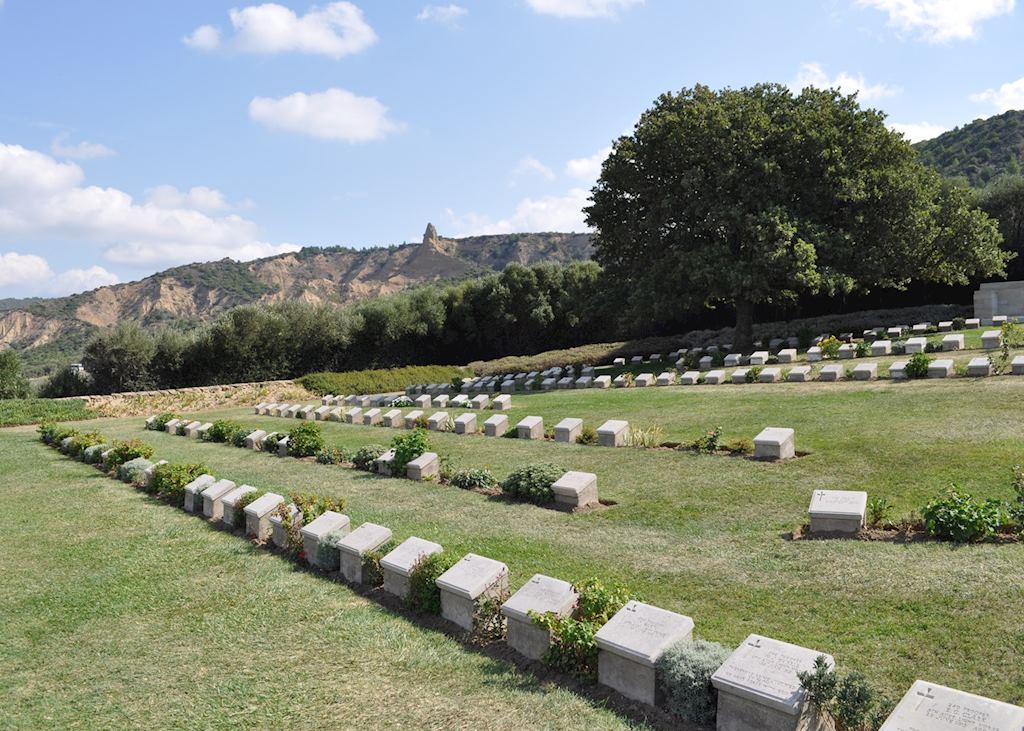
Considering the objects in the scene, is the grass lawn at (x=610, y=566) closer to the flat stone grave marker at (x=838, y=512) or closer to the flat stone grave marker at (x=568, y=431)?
the flat stone grave marker at (x=838, y=512)

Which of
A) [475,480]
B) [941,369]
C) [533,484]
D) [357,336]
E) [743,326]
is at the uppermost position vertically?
[357,336]

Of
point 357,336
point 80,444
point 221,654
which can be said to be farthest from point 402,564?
point 357,336

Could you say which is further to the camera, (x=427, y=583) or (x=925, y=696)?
(x=427, y=583)

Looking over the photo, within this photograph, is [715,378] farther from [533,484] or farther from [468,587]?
[468,587]

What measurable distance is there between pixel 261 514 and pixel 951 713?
762cm

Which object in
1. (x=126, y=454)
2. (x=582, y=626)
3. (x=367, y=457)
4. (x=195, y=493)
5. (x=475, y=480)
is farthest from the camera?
(x=126, y=454)

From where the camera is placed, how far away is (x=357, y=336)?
121 feet

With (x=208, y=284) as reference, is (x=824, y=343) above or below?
below

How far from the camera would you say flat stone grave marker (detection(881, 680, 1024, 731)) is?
331cm

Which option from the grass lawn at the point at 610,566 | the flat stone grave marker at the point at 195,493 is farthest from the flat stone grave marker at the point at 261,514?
the flat stone grave marker at the point at 195,493

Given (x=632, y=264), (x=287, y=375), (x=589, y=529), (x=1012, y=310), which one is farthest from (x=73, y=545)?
(x=1012, y=310)

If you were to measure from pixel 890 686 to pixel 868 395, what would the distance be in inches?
383

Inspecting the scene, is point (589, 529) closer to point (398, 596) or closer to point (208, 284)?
point (398, 596)

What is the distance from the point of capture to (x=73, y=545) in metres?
8.95
